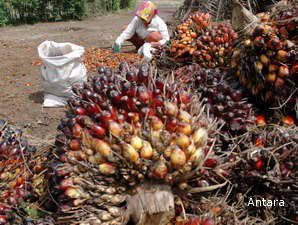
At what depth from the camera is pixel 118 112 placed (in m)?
1.52

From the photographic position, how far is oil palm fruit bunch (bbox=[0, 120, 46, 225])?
5.41ft

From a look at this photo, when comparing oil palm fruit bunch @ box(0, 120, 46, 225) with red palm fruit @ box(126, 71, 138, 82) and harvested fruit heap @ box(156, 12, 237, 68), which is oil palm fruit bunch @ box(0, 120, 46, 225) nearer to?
red palm fruit @ box(126, 71, 138, 82)

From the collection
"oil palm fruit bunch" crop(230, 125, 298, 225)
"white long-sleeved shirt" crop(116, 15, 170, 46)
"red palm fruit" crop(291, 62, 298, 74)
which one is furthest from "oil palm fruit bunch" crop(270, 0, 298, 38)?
"white long-sleeved shirt" crop(116, 15, 170, 46)

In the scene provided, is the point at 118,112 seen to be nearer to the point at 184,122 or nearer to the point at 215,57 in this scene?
the point at 184,122

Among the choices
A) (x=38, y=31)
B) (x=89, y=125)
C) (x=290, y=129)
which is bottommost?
(x=38, y=31)

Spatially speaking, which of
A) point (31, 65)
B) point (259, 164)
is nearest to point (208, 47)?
point (259, 164)

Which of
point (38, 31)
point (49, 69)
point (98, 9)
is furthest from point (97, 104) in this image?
point (98, 9)

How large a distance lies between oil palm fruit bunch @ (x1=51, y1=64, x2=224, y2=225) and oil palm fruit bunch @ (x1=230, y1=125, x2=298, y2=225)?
133 millimetres

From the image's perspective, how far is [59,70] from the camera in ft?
16.8

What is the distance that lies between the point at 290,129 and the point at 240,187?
350mm

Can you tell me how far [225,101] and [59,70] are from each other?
3.69 metres

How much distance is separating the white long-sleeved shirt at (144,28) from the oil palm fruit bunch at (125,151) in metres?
5.95

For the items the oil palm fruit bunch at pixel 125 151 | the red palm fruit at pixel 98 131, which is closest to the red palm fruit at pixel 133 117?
Result: the oil palm fruit bunch at pixel 125 151

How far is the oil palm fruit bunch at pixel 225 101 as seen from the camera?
5.88ft
